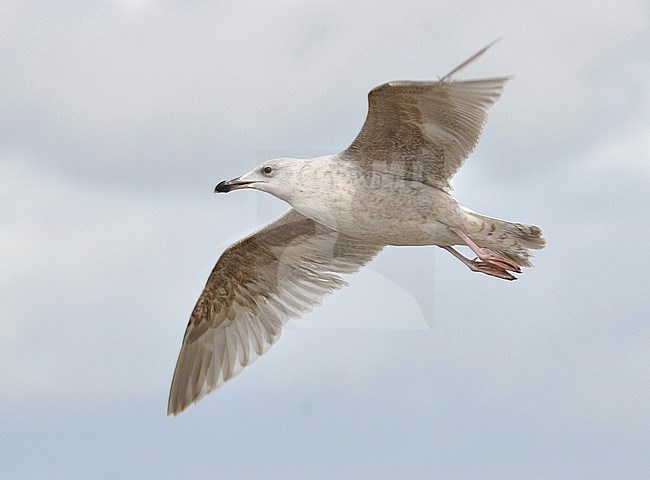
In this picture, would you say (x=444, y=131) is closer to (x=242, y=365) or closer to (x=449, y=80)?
(x=449, y=80)

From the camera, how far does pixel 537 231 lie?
12305 millimetres

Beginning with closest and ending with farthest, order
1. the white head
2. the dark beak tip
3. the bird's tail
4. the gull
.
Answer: the gull, the white head, the bird's tail, the dark beak tip

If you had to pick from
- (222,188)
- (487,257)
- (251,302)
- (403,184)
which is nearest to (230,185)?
(222,188)

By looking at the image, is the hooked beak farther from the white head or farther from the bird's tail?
the bird's tail

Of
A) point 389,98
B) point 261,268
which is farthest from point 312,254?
point 389,98

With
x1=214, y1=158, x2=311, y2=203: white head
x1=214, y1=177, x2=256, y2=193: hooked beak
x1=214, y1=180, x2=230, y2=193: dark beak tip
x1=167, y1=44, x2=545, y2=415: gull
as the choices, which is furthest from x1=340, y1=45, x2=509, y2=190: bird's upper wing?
x1=214, y1=180, x2=230, y2=193: dark beak tip

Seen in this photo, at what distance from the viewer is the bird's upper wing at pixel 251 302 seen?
46.0 feet

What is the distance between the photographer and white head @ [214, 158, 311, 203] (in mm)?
11797

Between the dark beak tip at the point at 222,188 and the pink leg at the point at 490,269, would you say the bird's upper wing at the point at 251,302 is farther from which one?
the pink leg at the point at 490,269

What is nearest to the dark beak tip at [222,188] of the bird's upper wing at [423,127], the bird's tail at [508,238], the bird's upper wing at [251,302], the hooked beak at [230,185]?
the hooked beak at [230,185]

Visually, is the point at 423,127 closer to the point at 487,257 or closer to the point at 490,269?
the point at 487,257

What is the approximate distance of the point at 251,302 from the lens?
14.4m

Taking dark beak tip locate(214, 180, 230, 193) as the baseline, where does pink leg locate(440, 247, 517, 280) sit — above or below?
below

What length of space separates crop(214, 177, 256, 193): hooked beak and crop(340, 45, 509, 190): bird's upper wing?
1300 millimetres
